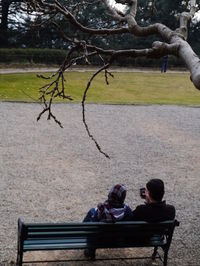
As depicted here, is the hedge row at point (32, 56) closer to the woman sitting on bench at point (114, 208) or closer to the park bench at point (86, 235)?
the woman sitting on bench at point (114, 208)

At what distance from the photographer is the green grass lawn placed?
73.1 feet

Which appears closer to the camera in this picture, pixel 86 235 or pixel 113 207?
pixel 86 235

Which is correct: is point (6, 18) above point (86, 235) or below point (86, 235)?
above

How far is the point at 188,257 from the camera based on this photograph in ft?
22.7

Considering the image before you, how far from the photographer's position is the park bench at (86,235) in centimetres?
549

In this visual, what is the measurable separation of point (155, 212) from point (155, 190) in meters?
0.29

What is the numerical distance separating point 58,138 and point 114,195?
26.9 feet

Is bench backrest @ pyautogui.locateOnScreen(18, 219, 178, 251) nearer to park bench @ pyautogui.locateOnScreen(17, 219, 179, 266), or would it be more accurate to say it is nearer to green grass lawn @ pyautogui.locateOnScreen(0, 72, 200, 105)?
park bench @ pyautogui.locateOnScreen(17, 219, 179, 266)

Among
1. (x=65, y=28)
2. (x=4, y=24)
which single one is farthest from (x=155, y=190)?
(x=4, y=24)

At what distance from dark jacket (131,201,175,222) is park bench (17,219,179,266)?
0.44 ft

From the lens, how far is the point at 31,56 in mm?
34344

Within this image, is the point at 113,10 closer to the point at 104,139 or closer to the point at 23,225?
the point at 23,225

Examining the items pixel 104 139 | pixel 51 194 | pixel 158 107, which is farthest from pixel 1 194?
pixel 158 107

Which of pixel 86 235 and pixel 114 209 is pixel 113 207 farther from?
pixel 86 235
